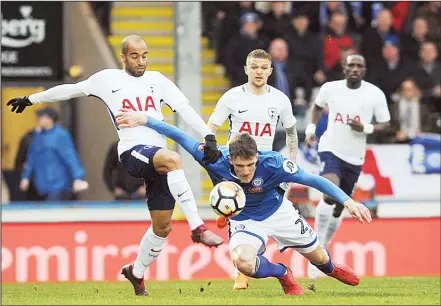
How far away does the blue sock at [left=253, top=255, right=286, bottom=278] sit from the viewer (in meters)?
10.6

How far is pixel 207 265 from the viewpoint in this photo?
16594 millimetres

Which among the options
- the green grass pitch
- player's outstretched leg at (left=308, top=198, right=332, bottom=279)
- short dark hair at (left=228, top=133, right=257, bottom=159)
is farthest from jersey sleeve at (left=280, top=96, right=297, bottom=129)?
short dark hair at (left=228, top=133, right=257, bottom=159)

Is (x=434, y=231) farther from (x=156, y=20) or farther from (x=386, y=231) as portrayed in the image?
(x=156, y=20)

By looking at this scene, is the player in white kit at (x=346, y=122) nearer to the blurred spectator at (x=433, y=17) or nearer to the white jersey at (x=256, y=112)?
the white jersey at (x=256, y=112)

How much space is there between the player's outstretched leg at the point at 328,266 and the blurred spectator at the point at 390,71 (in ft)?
24.1

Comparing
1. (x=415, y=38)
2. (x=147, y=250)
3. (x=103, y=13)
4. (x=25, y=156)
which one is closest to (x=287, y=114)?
(x=147, y=250)

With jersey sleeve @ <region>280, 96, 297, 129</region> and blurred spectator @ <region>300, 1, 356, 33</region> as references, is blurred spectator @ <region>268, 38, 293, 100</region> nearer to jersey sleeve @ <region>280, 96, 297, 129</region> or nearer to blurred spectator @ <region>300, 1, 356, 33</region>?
blurred spectator @ <region>300, 1, 356, 33</region>

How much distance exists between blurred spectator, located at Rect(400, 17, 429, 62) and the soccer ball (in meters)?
9.37

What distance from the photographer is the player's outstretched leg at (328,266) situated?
11.1 metres

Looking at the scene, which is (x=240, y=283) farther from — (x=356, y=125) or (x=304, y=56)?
(x=304, y=56)

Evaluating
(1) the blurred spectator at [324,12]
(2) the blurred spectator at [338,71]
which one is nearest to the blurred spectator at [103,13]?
(1) the blurred spectator at [324,12]

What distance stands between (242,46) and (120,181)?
256 cm

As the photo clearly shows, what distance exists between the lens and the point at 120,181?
60.0ft

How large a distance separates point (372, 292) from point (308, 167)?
607 cm
